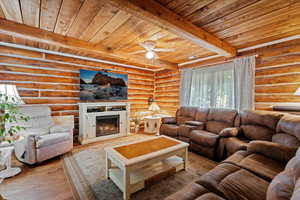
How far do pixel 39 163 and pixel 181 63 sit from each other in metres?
4.64

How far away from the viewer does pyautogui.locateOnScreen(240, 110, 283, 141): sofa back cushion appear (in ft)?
7.89

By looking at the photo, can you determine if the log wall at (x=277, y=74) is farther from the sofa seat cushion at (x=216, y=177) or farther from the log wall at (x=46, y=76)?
the log wall at (x=46, y=76)

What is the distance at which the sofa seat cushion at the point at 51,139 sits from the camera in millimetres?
2451

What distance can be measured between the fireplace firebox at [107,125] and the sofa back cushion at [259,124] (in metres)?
3.41

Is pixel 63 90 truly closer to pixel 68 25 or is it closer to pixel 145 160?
pixel 68 25

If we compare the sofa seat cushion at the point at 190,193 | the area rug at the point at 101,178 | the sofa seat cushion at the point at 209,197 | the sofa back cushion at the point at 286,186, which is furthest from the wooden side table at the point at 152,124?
the sofa back cushion at the point at 286,186

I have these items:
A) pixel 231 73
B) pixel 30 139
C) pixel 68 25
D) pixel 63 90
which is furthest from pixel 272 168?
pixel 63 90

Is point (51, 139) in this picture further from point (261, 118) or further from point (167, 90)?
point (261, 118)

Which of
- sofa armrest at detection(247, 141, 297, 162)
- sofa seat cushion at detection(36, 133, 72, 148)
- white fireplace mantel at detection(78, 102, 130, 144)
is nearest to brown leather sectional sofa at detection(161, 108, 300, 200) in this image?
sofa armrest at detection(247, 141, 297, 162)

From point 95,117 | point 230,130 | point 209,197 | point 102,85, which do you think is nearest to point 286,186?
point 209,197

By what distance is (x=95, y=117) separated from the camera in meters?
3.81

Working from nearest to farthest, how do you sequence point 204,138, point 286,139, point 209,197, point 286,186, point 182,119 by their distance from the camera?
point 286,186
point 209,197
point 286,139
point 204,138
point 182,119

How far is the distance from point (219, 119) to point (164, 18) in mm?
2662

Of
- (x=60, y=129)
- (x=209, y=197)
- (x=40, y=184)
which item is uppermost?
(x=60, y=129)
